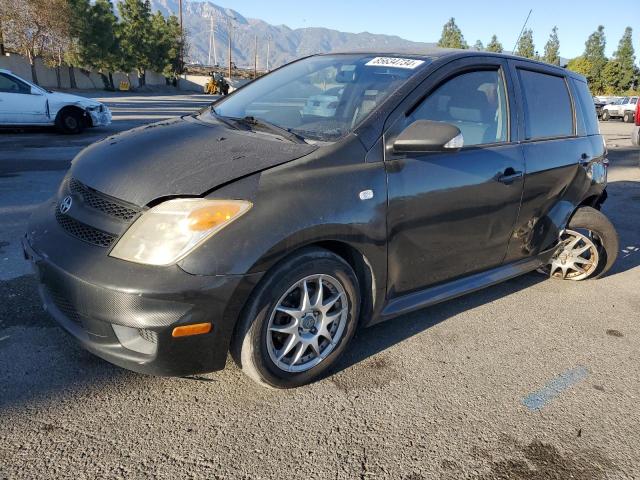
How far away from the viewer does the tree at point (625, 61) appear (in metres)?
72.3

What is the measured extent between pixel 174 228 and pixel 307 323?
0.84m

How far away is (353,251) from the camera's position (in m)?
2.65

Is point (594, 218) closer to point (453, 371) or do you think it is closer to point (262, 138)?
point (453, 371)

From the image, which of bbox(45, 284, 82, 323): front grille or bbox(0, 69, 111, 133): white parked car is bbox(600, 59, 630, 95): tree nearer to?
bbox(0, 69, 111, 133): white parked car

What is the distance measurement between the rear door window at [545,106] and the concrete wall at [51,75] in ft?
142

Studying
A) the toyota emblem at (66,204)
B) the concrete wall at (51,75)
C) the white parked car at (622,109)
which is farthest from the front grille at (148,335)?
the concrete wall at (51,75)

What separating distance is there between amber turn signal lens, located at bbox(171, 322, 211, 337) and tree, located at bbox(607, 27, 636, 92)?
84.4m

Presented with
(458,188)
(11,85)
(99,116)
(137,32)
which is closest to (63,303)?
(458,188)

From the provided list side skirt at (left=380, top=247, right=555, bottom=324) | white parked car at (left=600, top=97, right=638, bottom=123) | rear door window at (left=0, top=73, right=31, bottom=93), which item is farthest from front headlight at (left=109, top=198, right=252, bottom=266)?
white parked car at (left=600, top=97, right=638, bottom=123)

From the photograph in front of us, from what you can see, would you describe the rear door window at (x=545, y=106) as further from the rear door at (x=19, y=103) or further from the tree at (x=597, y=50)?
the tree at (x=597, y=50)

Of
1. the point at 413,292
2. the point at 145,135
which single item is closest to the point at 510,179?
the point at 413,292

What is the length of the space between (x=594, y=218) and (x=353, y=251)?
265cm

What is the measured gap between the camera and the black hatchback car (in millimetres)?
2195

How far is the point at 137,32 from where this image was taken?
4950cm
